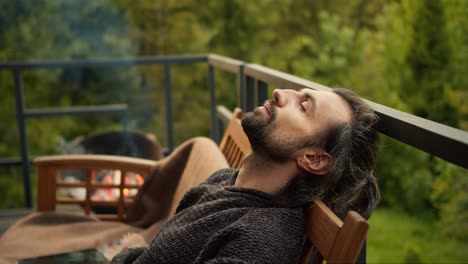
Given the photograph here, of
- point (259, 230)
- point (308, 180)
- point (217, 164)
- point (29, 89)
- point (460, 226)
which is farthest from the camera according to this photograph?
point (29, 89)

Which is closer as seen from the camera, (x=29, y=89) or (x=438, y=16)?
(x=438, y=16)

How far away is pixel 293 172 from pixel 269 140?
3.6 inches

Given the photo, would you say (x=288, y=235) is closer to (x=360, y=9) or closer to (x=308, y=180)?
(x=308, y=180)

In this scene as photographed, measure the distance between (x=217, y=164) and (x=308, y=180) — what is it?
2.16ft

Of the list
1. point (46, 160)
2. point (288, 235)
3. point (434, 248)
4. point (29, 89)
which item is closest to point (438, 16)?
point (434, 248)

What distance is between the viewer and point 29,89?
15.1 m

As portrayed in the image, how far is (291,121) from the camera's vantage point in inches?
56.5

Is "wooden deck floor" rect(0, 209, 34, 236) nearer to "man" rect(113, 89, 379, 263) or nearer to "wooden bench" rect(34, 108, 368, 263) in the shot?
"wooden bench" rect(34, 108, 368, 263)

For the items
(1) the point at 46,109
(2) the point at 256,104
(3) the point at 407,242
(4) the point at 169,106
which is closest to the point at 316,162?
(2) the point at 256,104

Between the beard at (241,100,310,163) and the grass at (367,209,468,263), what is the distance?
473 inches

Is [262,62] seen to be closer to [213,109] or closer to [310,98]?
[213,109]

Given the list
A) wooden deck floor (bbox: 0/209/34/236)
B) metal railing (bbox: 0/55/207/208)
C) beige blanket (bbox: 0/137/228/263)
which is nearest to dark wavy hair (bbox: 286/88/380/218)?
beige blanket (bbox: 0/137/228/263)

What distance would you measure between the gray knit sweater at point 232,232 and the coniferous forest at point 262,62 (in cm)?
1062

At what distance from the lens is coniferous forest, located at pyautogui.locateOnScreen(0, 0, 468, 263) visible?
497 inches
